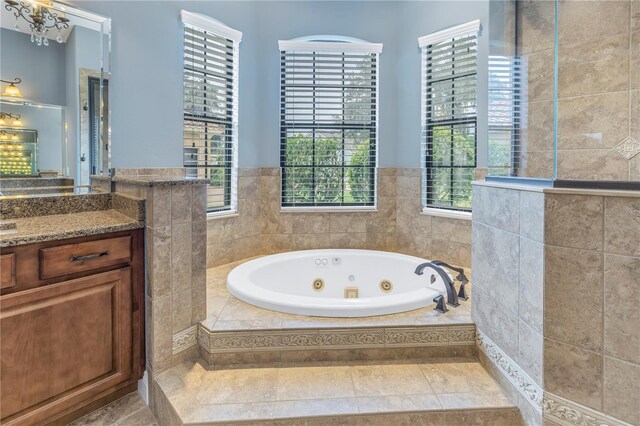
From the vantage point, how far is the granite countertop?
1378 mm

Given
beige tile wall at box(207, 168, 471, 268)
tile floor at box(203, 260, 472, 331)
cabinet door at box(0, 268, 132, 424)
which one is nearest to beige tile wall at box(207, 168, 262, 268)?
beige tile wall at box(207, 168, 471, 268)

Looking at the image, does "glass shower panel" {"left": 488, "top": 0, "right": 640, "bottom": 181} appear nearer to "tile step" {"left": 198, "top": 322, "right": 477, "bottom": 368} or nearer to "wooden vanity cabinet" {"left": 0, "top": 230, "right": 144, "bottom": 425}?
"tile step" {"left": 198, "top": 322, "right": 477, "bottom": 368}

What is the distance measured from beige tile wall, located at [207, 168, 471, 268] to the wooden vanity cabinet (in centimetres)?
142

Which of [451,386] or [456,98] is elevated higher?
[456,98]

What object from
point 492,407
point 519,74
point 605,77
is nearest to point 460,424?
point 492,407

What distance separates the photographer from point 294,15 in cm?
322

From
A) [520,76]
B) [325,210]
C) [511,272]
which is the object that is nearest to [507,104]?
[520,76]

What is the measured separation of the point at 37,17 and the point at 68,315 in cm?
170

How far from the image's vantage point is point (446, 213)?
3.04 meters

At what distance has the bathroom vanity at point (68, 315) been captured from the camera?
1356 millimetres

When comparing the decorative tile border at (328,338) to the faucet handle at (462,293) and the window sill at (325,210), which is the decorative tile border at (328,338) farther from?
the window sill at (325,210)

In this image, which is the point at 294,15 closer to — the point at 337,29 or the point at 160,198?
the point at 337,29

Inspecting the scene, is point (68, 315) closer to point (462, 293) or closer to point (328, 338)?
point (328, 338)

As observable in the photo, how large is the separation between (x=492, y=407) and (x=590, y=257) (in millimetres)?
806
